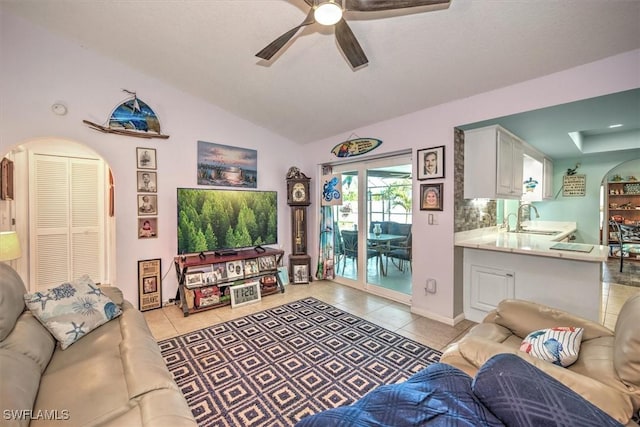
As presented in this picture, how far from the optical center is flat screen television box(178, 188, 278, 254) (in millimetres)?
3402

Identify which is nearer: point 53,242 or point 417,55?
point 417,55

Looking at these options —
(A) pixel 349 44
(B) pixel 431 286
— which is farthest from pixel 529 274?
(A) pixel 349 44

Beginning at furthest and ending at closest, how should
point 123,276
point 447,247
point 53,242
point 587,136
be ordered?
point 587,136, point 53,242, point 123,276, point 447,247

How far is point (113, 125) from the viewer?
3135 mm

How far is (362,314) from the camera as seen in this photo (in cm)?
320

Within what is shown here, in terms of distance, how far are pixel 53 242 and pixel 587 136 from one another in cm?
868

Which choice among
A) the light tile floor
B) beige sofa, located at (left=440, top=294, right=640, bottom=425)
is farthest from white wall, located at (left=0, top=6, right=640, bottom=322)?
beige sofa, located at (left=440, top=294, right=640, bottom=425)

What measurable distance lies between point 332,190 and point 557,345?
333 centimetres

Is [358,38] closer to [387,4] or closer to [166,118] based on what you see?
[387,4]

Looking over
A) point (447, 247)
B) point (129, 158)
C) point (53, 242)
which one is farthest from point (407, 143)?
point (53, 242)

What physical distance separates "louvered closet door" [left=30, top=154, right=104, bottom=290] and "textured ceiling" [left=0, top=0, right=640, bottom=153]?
1.98 m

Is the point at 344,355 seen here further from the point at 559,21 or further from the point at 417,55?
the point at 559,21

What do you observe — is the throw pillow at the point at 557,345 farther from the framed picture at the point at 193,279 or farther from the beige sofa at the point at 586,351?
the framed picture at the point at 193,279

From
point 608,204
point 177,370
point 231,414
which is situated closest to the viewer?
point 231,414
